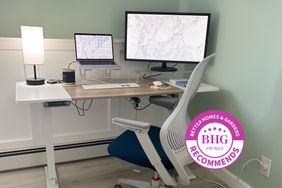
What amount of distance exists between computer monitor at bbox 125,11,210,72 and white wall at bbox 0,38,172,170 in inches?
7.3

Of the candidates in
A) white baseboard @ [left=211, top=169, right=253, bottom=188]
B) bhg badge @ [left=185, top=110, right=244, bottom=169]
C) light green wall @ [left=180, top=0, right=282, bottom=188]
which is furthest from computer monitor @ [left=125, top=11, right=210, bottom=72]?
bhg badge @ [left=185, top=110, right=244, bottom=169]

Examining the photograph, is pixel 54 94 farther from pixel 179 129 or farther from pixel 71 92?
pixel 179 129

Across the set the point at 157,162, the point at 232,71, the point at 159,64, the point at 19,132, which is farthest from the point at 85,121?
the point at 232,71

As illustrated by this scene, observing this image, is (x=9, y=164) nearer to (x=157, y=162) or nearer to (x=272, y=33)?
(x=157, y=162)

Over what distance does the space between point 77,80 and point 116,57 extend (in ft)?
1.26

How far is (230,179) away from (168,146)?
39.7 inches

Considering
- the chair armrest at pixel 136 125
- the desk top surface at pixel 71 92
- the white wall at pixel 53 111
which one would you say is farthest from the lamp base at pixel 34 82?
the chair armrest at pixel 136 125

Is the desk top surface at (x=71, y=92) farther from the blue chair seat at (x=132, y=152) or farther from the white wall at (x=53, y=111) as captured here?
the blue chair seat at (x=132, y=152)

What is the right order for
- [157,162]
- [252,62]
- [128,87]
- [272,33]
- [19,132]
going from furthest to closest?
[19,132], [128,87], [252,62], [272,33], [157,162]

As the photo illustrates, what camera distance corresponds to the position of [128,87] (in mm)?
1896

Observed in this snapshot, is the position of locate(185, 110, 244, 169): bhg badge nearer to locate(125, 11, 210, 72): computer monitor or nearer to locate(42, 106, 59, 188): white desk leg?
locate(42, 106, 59, 188): white desk leg

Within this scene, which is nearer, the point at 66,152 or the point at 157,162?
the point at 157,162

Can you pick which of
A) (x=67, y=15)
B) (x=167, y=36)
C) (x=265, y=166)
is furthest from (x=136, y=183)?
(x=67, y=15)

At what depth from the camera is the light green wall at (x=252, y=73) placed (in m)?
1.59
